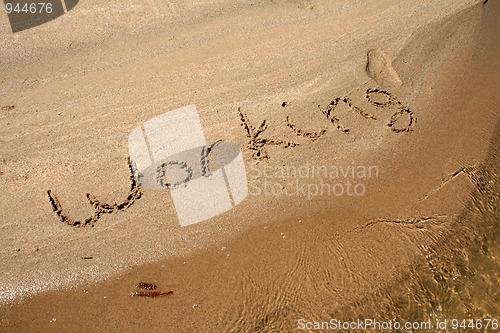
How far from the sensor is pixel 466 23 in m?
4.20

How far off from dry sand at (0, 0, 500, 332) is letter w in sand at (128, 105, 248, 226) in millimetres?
101

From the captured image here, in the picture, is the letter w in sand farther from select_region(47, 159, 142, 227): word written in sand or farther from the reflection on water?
the reflection on water

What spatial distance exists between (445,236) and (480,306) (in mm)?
684

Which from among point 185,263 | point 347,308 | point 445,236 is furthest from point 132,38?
point 445,236

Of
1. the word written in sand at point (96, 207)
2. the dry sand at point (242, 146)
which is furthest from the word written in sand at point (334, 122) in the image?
the word written in sand at point (96, 207)

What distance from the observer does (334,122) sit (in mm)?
3418

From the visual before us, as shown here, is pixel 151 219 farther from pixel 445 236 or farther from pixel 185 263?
pixel 445 236

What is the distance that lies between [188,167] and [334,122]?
65.8 inches

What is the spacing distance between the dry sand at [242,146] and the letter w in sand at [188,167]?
101mm

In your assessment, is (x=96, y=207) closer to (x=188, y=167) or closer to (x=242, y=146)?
(x=188, y=167)

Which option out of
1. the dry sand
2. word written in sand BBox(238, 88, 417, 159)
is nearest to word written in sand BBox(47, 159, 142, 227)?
the dry sand

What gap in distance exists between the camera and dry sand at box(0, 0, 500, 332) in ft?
8.87

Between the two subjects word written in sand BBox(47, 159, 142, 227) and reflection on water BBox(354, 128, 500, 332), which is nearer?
reflection on water BBox(354, 128, 500, 332)

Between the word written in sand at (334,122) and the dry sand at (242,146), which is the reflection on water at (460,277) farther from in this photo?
the word written in sand at (334,122)
